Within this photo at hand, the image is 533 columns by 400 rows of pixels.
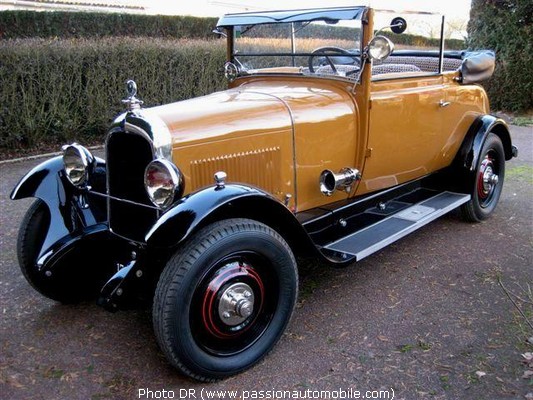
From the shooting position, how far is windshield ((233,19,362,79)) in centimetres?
335

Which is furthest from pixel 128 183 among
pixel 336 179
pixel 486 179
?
pixel 486 179

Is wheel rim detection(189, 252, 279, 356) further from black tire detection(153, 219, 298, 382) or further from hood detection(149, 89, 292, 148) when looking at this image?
hood detection(149, 89, 292, 148)

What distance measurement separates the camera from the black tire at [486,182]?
14.5 feet

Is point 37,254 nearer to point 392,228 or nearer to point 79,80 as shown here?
point 392,228

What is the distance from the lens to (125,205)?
282cm

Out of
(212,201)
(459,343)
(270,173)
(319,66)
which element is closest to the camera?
(212,201)

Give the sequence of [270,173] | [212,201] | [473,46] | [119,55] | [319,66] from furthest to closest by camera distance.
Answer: [473,46] → [119,55] → [319,66] → [270,173] → [212,201]

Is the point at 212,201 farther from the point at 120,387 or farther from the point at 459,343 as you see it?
the point at 459,343

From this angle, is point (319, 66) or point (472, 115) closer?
point (319, 66)

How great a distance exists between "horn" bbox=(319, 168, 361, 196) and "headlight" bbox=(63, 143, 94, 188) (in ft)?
4.83

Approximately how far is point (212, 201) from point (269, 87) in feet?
4.76

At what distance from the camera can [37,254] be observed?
292 centimetres

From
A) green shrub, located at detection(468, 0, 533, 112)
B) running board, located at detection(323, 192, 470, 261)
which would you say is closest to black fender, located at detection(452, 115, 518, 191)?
running board, located at detection(323, 192, 470, 261)

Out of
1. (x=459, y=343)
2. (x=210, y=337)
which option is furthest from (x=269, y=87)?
(x=459, y=343)
